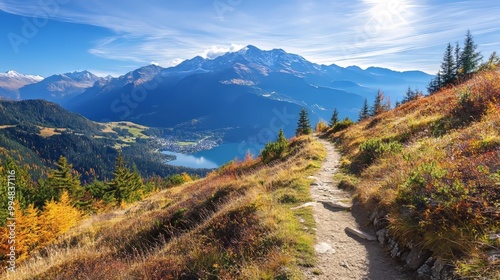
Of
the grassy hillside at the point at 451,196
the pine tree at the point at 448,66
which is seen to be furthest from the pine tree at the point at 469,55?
the grassy hillside at the point at 451,196

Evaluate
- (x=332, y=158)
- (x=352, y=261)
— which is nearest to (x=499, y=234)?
(x=352, y=261)

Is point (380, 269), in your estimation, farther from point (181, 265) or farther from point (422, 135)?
point (422, 135)

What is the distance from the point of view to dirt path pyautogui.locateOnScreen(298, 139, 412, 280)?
5559mm

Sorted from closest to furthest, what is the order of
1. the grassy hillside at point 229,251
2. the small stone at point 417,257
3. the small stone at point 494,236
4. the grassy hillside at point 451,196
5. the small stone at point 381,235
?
the small stone at point 494,236 → the grassy hillside at point 451,196 → the small stone at point 417,257 → the grassy hillside at point 229,251 → the small stone at point 381,235

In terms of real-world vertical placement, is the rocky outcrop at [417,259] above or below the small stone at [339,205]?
above

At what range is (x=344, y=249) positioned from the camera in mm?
6617

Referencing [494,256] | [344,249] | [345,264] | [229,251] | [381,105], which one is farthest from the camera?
[381,105]

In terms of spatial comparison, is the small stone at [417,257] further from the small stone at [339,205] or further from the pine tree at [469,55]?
the pine tree at [469,55]

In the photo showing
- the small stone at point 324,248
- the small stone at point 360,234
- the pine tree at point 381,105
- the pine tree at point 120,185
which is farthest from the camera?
the pine tree at point 120,185

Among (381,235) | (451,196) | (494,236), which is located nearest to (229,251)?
(381,235)

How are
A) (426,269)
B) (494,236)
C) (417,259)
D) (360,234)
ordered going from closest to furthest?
(494,236)
(426,269)
(417,259)
(360,234)

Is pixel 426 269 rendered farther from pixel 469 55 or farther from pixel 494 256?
pixel 469 55

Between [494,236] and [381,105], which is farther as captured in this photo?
[381,105]

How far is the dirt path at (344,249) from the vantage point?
5.56 m
